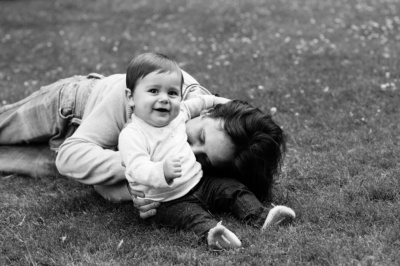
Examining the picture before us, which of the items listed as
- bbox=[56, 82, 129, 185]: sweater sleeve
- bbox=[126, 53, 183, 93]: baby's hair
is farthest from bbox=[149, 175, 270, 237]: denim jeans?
bbox=[126, 53, 183, 93]: baby's hair

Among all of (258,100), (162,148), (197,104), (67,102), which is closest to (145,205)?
(162,148)

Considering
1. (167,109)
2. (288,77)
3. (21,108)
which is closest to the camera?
(167,109)

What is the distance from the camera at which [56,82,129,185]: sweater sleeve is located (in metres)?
4.45

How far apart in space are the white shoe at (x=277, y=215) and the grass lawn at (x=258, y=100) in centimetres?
8

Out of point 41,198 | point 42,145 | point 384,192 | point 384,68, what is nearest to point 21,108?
point 42,145

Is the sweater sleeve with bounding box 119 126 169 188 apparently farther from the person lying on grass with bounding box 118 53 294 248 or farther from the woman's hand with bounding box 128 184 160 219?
the woman's hand with bounding box 128 184 160 219

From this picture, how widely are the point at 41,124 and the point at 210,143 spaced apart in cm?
208

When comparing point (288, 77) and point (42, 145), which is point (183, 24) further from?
point (42, 145)

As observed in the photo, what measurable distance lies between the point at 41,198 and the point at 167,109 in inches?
66.5

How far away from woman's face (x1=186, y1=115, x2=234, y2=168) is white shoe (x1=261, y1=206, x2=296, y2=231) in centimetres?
61

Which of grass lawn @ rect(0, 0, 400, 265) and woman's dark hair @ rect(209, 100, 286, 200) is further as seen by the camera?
woman's dark hair @ rect(209, 100, 286, 200)

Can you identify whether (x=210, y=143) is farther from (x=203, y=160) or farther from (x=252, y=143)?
(x=252, y=143)

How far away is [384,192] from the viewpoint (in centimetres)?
454

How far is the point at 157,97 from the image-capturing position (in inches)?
158
